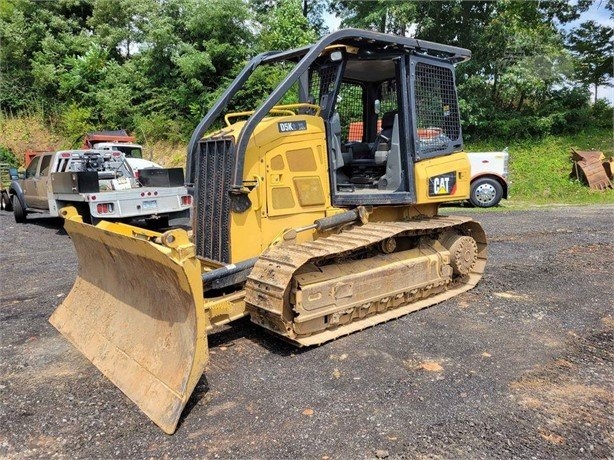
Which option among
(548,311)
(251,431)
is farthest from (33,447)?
(548,311)

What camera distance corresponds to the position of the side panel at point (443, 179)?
540 cm

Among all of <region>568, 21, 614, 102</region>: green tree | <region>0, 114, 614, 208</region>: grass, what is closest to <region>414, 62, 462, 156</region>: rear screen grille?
<region>0, 114, 614, 208</region>: grass

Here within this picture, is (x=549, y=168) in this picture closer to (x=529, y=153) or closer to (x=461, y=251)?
(x=529, y=153)

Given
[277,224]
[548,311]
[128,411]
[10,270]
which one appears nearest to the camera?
Result: [128,411]

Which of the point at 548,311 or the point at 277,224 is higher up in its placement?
the point at 277,224

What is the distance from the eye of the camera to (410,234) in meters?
5.32

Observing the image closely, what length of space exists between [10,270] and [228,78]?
15.0m

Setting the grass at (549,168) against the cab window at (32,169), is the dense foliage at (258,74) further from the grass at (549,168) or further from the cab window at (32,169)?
the cab window at (32,169)

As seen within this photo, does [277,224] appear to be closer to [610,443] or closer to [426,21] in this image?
[610,443]

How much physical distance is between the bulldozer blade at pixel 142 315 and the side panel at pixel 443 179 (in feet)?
9.38

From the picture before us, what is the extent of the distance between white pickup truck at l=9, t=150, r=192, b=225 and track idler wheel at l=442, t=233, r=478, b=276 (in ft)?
20.3

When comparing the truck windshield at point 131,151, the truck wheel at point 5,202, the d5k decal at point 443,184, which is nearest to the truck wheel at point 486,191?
the d5k decal at point 443,184

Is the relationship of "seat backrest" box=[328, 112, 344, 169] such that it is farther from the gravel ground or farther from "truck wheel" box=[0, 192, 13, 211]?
"truck wheel" box=[0, 192, 13, 211]

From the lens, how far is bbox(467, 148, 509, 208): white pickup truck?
13641 millimetres
